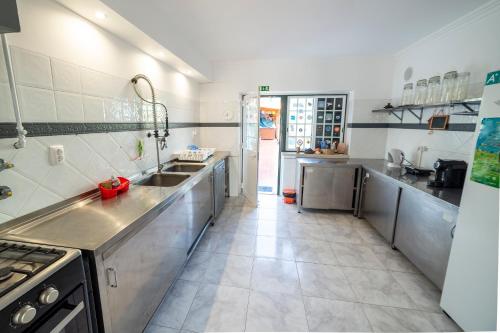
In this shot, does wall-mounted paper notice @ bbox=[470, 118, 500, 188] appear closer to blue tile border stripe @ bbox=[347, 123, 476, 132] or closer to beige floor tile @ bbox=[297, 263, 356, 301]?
blue tile border stripe @ bbox=[347, 123, 476, 132]

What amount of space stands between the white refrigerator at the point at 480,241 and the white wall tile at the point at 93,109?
8.08ft

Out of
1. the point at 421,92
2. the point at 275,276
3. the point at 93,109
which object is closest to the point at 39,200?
the point at 93,109

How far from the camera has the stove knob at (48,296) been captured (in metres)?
0.69

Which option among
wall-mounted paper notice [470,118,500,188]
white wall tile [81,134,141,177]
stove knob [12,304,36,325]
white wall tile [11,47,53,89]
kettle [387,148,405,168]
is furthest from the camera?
kettle [387,148,405,168]

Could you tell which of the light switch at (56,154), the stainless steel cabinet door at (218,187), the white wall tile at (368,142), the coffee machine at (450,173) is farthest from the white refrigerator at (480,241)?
the light switch at (56,154)

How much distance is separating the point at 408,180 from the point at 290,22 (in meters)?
2.01

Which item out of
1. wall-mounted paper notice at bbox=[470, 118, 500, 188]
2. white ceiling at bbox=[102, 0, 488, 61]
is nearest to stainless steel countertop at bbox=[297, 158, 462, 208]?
wall-mounted paper notice at bbox=[470, 118, 500, 188]

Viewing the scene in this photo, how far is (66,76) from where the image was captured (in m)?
1.29

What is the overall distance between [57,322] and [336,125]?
3.97 metres

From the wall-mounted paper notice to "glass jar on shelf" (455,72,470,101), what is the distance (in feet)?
3.70

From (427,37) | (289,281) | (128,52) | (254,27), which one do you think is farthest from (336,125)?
(128,52)

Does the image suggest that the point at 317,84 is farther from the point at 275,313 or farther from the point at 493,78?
Answer: the point at 275,313

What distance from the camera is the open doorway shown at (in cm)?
413

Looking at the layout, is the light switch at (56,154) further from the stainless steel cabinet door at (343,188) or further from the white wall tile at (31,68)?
the stainless steel cabinet door at (343,188)
